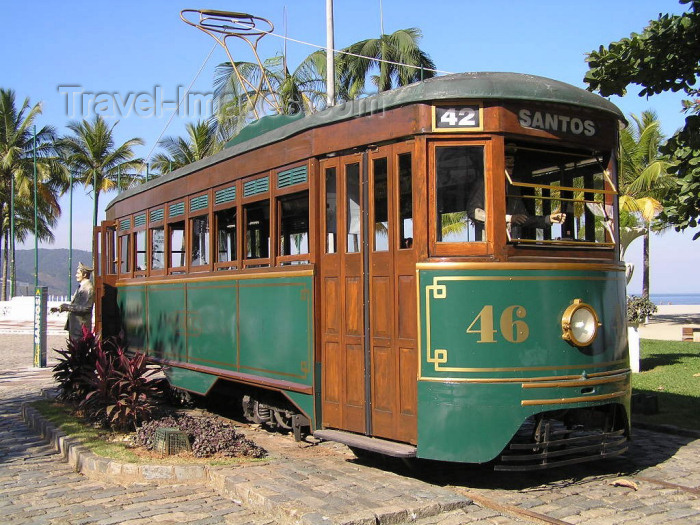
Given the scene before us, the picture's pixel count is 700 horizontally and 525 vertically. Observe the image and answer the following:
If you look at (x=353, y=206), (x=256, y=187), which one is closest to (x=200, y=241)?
(x=256, y=187)

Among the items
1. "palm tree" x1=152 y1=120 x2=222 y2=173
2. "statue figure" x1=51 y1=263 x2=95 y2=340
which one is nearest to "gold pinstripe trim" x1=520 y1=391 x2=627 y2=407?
"statue figure" x1=51 y1=263 x2=95 y2=340

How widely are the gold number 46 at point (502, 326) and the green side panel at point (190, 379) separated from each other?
163 inches

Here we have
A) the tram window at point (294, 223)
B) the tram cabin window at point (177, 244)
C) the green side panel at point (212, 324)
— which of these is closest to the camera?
the tram window at point (294, 223)

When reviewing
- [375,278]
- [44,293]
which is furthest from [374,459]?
[44,293]

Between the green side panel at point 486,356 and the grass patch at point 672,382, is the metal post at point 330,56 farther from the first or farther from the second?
the green side panel at point 486,356

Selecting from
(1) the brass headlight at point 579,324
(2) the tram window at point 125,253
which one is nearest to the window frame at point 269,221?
(1) the brass headlight at point 579,324

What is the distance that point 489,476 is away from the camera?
676 centimetres

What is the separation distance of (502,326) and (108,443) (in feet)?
14.2

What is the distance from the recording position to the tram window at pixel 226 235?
8.95 m

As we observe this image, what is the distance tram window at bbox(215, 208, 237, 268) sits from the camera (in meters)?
8.95

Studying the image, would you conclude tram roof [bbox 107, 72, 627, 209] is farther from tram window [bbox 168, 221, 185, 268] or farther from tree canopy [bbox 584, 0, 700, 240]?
tram window [bbox 168, 221, 185, 268]

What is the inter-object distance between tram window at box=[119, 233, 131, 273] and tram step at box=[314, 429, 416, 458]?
6701 mm

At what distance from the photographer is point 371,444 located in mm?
6473

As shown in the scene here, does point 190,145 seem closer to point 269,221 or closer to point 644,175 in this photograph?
point 644,175
